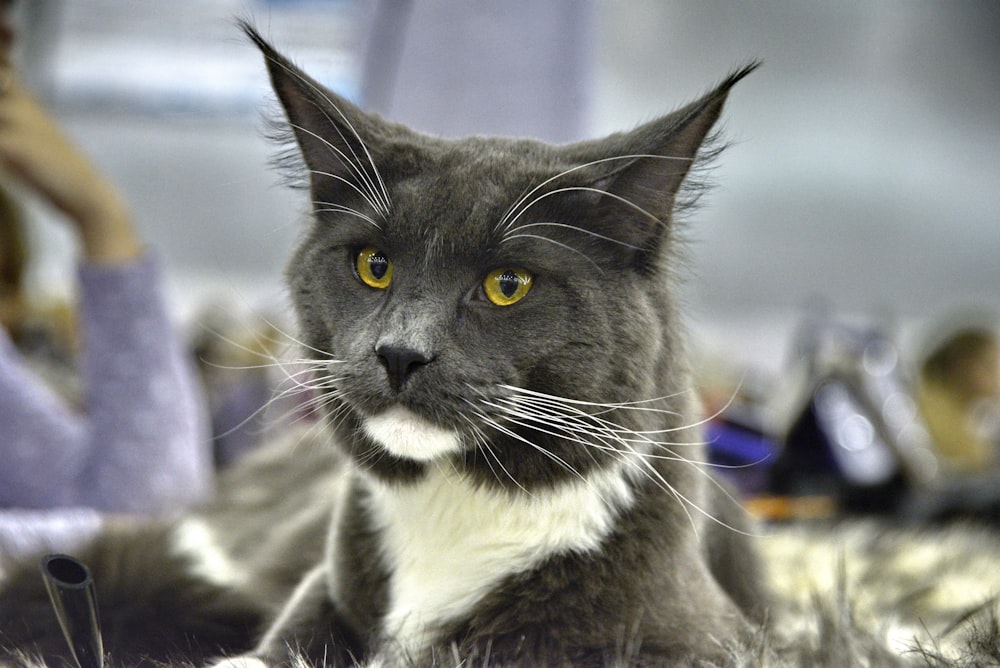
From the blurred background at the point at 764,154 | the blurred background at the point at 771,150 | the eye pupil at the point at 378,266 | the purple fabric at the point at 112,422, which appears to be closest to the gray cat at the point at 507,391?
the eye pupil at the point at 378,266

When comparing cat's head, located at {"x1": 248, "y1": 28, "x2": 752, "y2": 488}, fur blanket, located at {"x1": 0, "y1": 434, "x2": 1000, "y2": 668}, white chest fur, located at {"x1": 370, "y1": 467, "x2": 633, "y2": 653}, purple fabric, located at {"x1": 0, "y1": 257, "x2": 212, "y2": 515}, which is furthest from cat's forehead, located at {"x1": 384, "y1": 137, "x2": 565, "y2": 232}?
purple fabric, located at {"x1": 0, "y1": 257, "x2": 212, "y2": 515}

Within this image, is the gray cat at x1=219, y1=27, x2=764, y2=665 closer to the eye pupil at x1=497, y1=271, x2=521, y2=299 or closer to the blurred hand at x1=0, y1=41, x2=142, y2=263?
the eye pupil at x1=497, y1=271, x2=521, y2=299

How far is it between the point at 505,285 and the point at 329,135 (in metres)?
0.23

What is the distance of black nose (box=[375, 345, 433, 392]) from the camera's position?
654 millimetres

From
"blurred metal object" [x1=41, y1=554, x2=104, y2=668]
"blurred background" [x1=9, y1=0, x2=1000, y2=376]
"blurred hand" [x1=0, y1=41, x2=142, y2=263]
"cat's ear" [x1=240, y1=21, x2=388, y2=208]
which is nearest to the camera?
"blurred metal object" [x1=41, y1=554, x2=104, y2=668]

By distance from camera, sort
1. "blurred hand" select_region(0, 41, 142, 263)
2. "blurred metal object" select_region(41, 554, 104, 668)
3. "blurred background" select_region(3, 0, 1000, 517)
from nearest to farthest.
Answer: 1. "blurred metal object" select_region(41, 554, 104, 668)
2. "blurred hand" select_region(0, 41, 142, 263)
3. "blurred background" select_region(3, 0, 1000, 517)

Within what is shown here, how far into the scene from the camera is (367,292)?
748mm

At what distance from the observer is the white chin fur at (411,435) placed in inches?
27.0

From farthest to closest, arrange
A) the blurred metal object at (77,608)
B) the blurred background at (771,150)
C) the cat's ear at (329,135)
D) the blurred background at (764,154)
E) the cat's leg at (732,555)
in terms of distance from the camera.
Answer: the blurred background at (771,150) < the blurred background at (764,154) < the cat's leg at (732,555) < the cat's ear at (329,135) < the blurred metal object at (77,608)

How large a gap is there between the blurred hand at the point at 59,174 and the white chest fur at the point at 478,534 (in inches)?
27.3

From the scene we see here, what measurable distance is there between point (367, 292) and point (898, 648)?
52 cm

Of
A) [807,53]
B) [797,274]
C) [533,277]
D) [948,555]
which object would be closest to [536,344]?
[533,277]

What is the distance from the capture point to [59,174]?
1.18 meters

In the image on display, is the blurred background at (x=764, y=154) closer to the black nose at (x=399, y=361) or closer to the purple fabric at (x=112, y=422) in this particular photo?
the purple fabric at (x=112, y=422)
